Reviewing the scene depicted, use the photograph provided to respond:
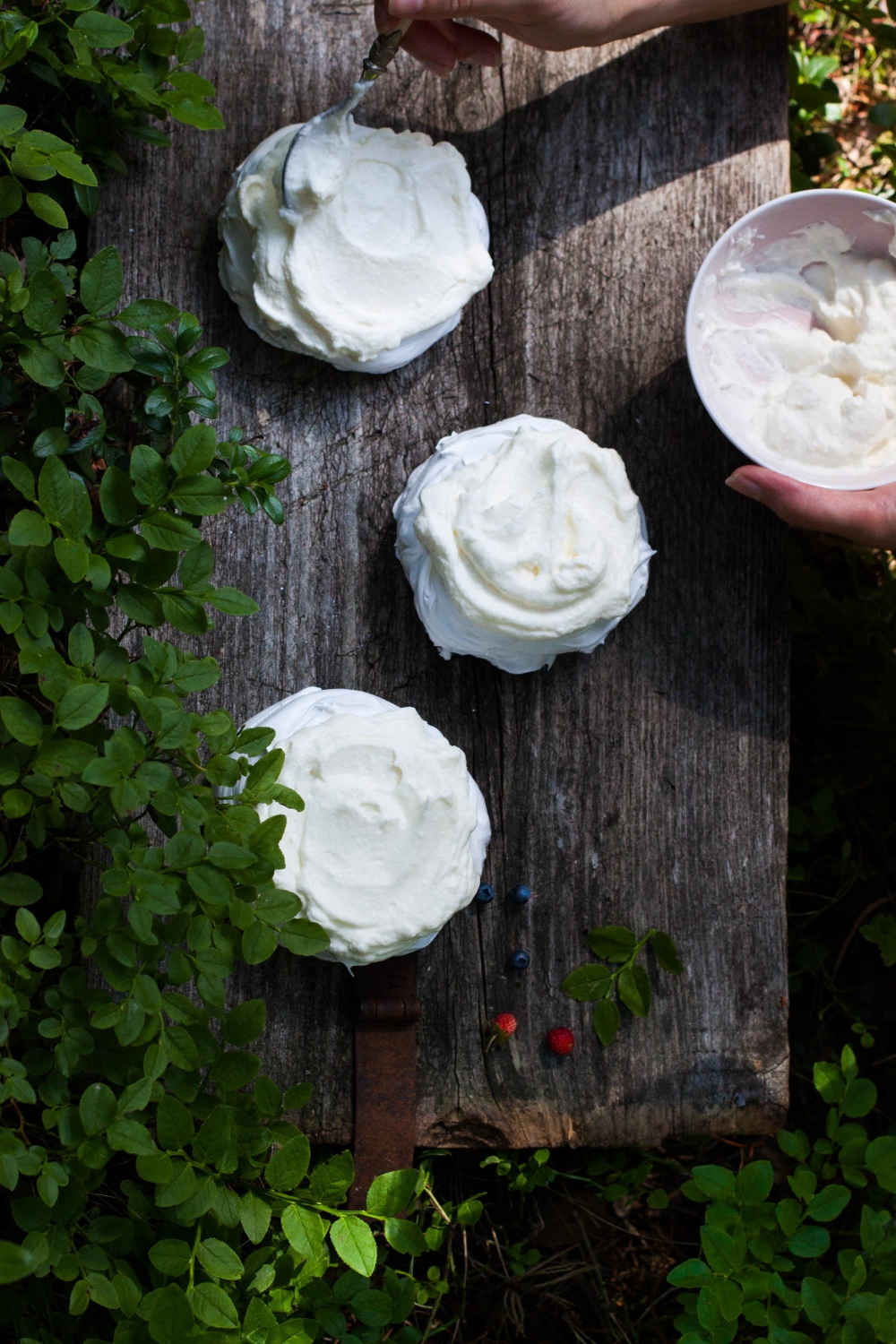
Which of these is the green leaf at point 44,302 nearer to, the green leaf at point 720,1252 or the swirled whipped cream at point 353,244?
the swirled whipped cream at point 353,244

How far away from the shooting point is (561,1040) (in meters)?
1.64

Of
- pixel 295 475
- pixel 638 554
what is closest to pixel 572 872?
pixel 638 554

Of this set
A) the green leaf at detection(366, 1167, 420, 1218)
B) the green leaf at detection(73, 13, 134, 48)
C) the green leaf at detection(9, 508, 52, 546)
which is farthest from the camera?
the green leaf at detection(366, 1167, 420, 1218)

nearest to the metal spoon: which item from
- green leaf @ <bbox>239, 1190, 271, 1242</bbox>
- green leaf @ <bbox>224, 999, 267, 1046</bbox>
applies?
green leaf @ <bbox>224, 999, 267, 1046</bbox>

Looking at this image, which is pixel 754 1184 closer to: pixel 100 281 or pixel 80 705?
pixel 80 705

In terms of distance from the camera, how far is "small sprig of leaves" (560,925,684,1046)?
5.37 feet

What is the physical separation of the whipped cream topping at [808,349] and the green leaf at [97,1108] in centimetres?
128

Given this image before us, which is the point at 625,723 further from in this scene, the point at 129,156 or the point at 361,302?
the point at 129,156

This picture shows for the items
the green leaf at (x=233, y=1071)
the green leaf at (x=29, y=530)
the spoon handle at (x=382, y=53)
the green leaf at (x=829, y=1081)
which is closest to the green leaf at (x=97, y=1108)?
the green leaf at (x=233, y=1071)

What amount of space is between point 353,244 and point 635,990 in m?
1.24

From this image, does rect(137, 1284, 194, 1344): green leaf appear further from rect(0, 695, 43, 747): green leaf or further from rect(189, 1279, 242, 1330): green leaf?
rect(0, 695, 43, 747): green leaf

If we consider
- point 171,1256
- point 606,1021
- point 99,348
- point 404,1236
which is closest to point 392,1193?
point 404,1236

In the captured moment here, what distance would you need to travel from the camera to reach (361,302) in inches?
62.4

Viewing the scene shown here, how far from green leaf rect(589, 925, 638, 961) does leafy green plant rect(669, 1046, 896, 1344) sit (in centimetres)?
35
